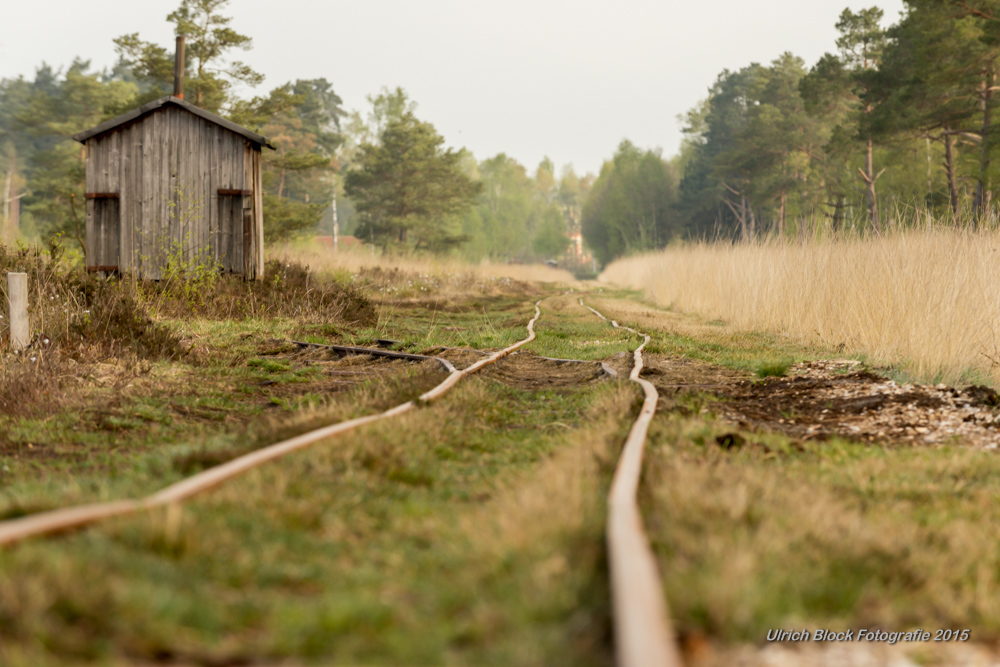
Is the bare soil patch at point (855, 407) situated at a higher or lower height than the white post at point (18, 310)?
→ lower

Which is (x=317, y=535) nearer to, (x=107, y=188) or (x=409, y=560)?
(x=409, y=560)

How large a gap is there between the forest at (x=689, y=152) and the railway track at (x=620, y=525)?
6880 millimetres

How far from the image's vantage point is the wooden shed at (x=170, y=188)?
13.0 m

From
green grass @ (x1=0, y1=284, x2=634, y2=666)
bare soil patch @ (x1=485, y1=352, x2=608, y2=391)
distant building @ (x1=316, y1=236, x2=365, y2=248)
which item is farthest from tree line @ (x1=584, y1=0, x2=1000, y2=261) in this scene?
distant building @ (x1=316, y1=236, x2=365, y2=248)

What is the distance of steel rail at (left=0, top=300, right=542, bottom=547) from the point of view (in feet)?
7.40

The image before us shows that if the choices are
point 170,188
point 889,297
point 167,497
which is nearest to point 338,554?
point 167,497

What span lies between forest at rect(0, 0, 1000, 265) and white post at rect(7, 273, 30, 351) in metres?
2.05

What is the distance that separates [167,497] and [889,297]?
822 cm

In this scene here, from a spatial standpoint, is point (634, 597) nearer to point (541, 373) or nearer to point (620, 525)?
point (620, 525)

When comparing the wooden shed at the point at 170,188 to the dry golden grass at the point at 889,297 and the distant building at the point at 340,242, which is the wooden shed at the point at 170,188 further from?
the distant building at the point at 340,242

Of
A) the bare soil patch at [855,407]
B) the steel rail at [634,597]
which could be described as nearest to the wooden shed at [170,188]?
the bare soil patch at [855,407]

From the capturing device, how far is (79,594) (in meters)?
1.84

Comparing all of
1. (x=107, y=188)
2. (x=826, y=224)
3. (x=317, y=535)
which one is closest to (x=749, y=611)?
(x=317, y=535)

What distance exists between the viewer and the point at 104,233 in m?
13.1
